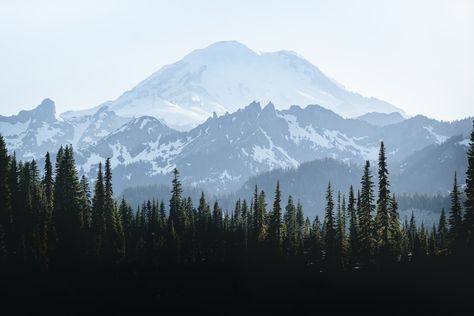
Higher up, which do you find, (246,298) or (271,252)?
(271,252)

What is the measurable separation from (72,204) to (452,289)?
5569 cm

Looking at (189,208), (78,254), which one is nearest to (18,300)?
(78,254)

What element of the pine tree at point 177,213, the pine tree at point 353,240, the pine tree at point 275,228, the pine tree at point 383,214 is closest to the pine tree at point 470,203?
the pine tree at point 383,214

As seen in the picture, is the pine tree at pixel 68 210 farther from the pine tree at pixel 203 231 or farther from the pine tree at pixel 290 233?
the pine tree at pixel 290 233

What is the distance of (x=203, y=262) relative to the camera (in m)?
129

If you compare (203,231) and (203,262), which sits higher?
(203,231)

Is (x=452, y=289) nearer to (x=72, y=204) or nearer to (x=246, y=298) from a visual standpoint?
(x=246, y=298)

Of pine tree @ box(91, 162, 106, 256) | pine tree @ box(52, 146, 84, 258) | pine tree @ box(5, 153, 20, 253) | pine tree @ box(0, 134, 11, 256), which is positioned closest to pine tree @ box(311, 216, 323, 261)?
pine tree @ box(91, 162, 106, 256)

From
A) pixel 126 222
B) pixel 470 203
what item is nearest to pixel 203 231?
pixel 126 222

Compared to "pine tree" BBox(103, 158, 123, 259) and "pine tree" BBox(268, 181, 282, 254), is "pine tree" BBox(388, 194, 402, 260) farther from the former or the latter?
"pine tree" BBox(103, 158, 123, 259)

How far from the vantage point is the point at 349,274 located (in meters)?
108

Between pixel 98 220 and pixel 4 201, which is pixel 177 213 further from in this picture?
pixel 4 201

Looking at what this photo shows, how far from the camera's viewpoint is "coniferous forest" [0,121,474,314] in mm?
89812

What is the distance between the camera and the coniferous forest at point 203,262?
89.8m
